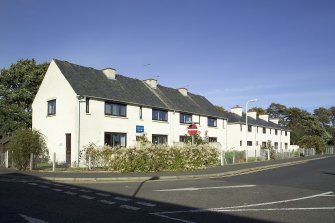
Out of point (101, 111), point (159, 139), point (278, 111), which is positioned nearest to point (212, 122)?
point (159, 139)

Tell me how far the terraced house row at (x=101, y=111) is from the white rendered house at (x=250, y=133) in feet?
42.1

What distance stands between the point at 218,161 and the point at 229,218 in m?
20.1

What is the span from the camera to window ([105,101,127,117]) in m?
29.8

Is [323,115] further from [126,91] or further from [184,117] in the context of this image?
[126,91]

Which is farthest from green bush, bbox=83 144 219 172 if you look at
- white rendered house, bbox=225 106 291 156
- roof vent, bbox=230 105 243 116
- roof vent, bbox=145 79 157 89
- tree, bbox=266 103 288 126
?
tree, bbox=266 103 288 126

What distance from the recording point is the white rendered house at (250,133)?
5200 cm

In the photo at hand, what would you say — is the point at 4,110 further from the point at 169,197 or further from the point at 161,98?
the point at 169,197

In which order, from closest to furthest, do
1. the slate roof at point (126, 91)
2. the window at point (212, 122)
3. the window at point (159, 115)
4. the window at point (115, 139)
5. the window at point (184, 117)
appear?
1. the slate roof at point (126, 91)
2. the window at point (115, 139)
3. the window at point (159, 115)
4. the window at point (184, 117)
5. the window at point (212, 122)

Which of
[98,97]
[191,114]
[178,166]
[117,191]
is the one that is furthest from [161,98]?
[117,191]

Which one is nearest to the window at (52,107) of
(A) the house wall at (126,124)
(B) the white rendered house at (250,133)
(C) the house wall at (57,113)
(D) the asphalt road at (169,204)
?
(C) the house wall at (57,113)

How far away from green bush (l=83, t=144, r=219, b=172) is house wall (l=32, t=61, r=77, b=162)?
171 inches

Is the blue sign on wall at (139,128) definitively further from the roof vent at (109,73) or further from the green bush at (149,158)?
the green bush at (149,158)

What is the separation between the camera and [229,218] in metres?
8.55

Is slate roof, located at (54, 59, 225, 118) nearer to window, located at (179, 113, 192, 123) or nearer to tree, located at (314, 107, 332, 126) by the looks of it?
window, located at (179, 113, 192, 123)
